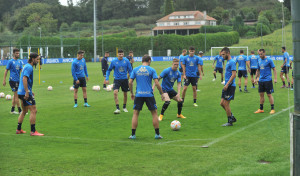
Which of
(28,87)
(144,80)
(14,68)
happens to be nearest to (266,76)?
(144,80)

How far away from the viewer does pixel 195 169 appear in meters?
7.71

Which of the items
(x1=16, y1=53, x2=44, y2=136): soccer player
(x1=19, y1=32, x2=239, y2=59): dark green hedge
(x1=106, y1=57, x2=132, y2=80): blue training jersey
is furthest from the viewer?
(x1=19, y1=32, x2=239, y2=59): dark green hedge

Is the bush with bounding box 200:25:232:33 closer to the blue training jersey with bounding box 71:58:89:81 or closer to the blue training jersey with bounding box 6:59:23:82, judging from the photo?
the blue training jersey with bounding box 71:58:89:81

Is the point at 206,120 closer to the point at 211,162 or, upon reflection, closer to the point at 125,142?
the point at 125,142

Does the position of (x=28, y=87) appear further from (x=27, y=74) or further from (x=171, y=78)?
(x=171, y=78)

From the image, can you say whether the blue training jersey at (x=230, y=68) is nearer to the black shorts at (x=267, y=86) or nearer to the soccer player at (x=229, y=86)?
the soccer player at (x=229, y=86)

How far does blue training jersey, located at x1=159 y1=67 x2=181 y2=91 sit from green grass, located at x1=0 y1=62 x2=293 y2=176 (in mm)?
1192

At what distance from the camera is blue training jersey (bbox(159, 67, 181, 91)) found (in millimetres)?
13367

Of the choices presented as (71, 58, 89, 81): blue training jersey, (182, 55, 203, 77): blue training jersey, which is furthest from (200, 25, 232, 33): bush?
(71, 58, 89, 81): blue training jersey

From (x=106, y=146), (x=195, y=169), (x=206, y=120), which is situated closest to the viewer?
(x=195, y=169)

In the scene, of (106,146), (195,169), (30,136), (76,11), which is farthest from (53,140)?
(76,11)

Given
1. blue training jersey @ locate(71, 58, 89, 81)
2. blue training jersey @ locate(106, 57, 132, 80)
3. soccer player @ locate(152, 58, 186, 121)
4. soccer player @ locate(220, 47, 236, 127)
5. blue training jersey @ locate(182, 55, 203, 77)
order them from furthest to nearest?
1. blue training jersey @ locate(182, 55, 203, 77)
2. blue training jersey @ locate(71, 58, 89, 81)
3. blue training jersey @ locate(106, 57, 132, 80)
4. soccer player @ locate(152, 58, 186, 121)
5. soccer player @ locate(220, 47, 236, 127)

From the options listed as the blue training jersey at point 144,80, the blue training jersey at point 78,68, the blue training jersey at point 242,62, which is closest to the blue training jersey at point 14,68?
the blue training jersey at point 78,68

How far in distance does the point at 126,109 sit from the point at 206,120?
12.6ft
